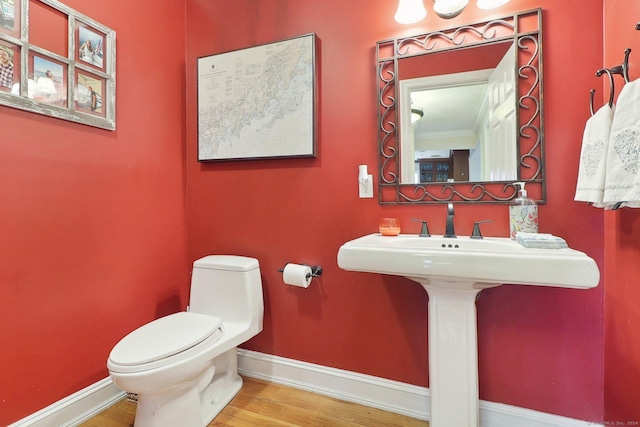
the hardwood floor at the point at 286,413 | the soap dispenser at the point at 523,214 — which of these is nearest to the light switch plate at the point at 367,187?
the soap dispenser at the point at 523,214

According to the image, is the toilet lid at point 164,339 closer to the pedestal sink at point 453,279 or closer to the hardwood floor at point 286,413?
the hardwood floor at point 286,413

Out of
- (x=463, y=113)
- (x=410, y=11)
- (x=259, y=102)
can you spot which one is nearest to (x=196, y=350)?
(x=259, y=102)

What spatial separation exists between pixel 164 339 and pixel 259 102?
49.8 inches

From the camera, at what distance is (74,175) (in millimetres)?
1357

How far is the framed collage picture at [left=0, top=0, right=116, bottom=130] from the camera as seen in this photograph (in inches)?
45.1

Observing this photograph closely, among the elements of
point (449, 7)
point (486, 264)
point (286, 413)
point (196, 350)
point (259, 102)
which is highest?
point (449, 7)

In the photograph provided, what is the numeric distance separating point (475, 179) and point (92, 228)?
1813 millimetres

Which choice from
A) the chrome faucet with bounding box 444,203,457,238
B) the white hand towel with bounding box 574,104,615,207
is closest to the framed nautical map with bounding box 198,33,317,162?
the chrome faucet with bounding box 444,203,457,238

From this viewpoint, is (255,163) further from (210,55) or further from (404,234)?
(404,234)

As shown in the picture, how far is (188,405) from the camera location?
124 cm

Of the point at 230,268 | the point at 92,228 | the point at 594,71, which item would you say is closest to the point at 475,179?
the point at 594,71

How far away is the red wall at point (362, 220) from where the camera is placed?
1.21m

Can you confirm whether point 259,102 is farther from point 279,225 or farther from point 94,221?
point 94,221

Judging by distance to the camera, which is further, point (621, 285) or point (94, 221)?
point (94, 221)
